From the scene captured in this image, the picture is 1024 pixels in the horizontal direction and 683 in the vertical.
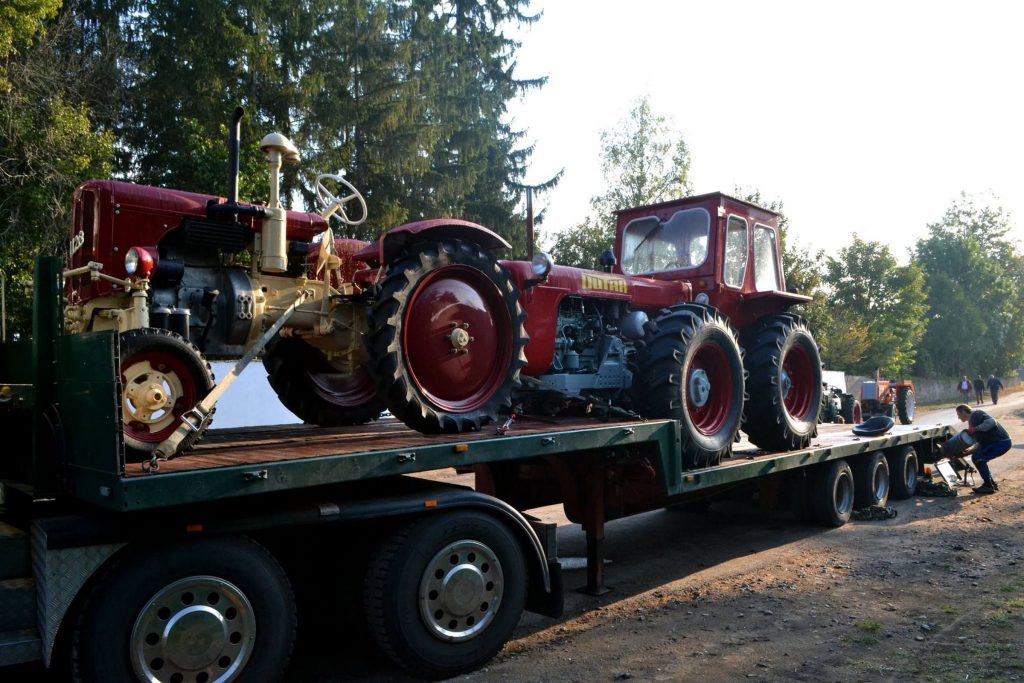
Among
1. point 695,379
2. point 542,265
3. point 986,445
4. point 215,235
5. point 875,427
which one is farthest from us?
point 986,445

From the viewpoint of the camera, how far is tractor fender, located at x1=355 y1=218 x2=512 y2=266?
16.8 ft

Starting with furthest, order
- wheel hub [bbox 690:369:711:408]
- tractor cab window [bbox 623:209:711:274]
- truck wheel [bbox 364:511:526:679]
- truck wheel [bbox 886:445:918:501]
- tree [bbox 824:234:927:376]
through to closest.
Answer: tree [bbox 824:234:927:376], truck wheel [bbox 886:445:918:501], tractor cab window [bbox 623:209:711:274], wheel hub [bbox 690:369:711:408], truck wheel [bbox 364:511:526:679]

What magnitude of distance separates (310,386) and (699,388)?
133 inches

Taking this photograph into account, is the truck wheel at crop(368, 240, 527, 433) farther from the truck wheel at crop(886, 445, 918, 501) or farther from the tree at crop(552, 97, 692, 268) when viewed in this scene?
the tree at crop(552, 97, 692, 268)

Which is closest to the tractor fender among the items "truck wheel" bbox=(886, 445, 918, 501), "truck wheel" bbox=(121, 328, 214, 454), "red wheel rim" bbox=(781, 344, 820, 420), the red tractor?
the red tractor

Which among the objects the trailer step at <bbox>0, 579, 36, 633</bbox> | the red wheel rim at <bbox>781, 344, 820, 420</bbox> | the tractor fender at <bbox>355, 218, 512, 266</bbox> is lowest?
the trailer step at <bbox>0, 579, 36, 633</bbox>

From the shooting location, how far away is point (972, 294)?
56500 millimetres

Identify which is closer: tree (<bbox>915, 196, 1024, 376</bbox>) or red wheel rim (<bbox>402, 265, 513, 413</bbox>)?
red wheel rim (<bbox>402, 265, 513, 413</bbox>)

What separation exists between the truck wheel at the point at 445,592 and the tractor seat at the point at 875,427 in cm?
674

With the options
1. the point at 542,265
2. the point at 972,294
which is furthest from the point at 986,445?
the point at 972,294

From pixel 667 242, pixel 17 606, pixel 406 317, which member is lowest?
pixel 17 606

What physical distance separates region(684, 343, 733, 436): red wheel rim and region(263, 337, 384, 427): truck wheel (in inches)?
111

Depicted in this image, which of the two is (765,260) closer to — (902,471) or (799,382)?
(799,382)

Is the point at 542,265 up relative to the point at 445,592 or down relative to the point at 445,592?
up
